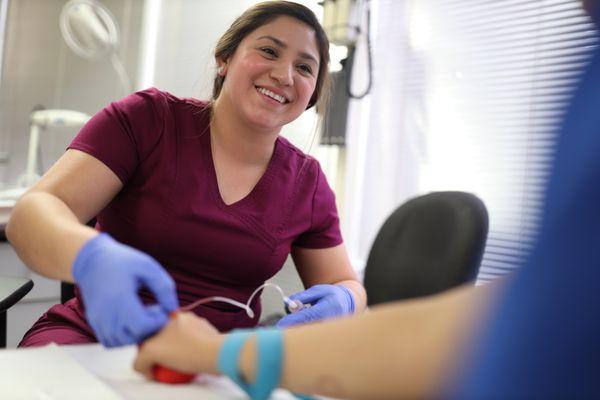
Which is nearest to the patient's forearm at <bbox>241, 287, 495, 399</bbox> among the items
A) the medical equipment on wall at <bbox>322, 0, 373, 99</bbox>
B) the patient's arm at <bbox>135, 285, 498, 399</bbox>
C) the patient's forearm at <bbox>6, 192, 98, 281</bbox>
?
the patient's arm at <bbox>135, 285, 498, 399</bbox>

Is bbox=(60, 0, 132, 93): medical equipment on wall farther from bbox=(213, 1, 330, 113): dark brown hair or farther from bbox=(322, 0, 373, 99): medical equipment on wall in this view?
bbox=(213, 1, 330, 113): dark brown hair

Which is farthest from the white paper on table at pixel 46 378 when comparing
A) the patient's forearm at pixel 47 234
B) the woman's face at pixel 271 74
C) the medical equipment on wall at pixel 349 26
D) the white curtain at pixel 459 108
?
the medical equipment on wall at pixel 349 26

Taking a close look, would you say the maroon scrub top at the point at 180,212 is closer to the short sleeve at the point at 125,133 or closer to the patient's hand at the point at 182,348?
the short sleeve at the point at 125,133

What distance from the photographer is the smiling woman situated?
106 centimetres

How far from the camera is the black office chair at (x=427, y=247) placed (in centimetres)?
123

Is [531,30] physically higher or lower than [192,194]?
higher

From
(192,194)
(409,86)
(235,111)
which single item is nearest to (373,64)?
(409,86)

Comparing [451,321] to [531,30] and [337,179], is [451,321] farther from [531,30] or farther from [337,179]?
[337,179]

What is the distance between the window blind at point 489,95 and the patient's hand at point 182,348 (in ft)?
3.75

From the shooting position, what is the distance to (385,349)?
0.48 m

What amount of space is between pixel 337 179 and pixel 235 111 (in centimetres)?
98

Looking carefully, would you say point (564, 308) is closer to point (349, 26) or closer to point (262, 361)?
point (262, 361)

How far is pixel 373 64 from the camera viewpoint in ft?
6.97

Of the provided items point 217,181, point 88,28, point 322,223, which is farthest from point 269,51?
point 88,28
